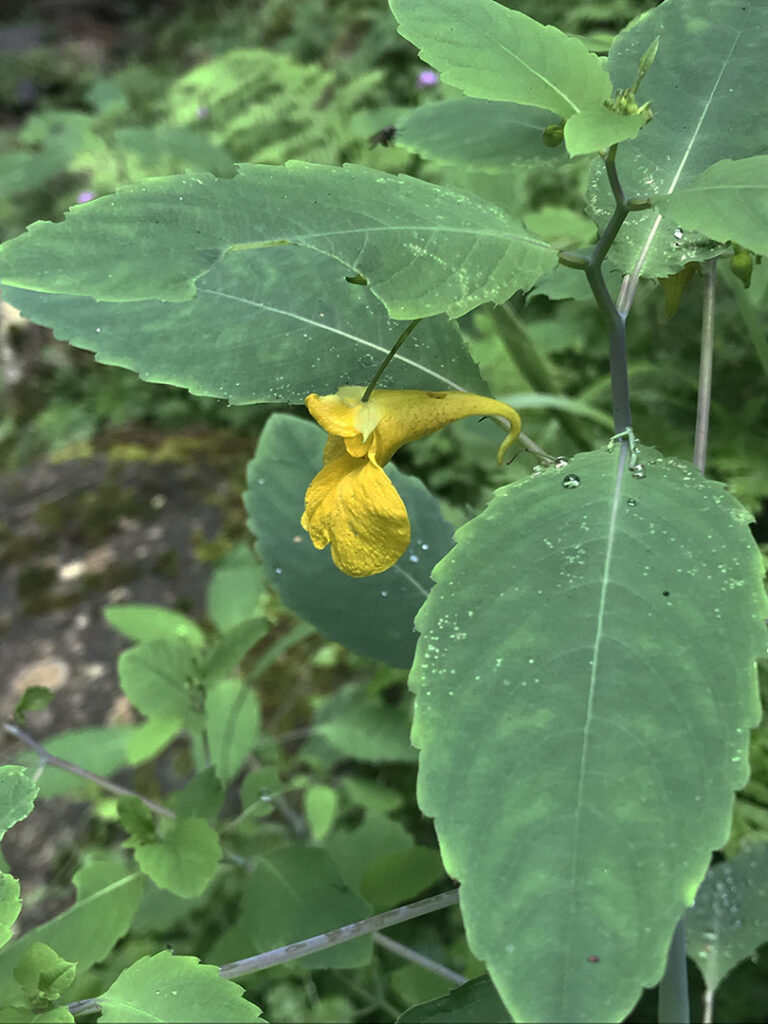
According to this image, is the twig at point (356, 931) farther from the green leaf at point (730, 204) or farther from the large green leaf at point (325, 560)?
the green leaf at point (730, 204)

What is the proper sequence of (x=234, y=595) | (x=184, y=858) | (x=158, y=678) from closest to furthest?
(x=184, y=858)
(x=158, y=678)
(x=234, y=595)

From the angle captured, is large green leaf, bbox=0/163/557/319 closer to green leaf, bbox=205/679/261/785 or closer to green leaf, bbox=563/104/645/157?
green leaf, bbox=563/104/645/157

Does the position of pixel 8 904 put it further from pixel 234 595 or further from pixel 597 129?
pixel 234 595

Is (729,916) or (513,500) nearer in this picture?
(513,500)

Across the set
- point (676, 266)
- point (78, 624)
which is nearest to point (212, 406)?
point (78, 624)

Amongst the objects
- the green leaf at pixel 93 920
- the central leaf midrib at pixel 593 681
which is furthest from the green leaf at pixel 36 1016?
the central leaf midrib at pixel 593 681

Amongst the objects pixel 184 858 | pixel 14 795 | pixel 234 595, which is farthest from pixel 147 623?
pixel 14 795

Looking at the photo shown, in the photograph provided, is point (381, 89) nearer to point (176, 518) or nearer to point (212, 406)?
point (212, 406)
